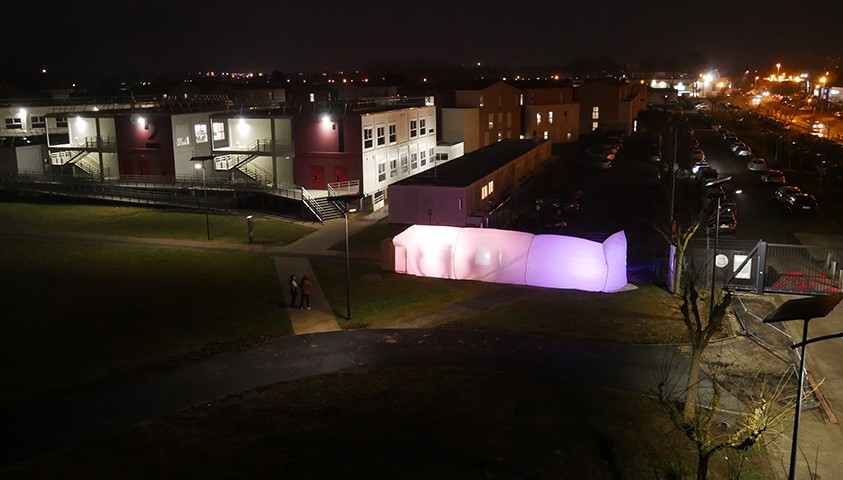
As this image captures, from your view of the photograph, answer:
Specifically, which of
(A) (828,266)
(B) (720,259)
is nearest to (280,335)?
(B) (720,259)

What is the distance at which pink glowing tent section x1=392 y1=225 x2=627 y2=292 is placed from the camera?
78.5 ft

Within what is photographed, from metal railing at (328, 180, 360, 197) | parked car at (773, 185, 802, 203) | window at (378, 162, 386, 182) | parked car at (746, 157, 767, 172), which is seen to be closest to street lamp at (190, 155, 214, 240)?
metal railing at (328, 180, 360, 197)

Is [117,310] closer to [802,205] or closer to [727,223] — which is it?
[727,223]

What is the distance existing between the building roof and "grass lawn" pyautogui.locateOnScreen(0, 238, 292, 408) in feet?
35.9

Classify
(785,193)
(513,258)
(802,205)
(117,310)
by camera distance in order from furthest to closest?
(785,193), (802,205), (513,258), (117,310)

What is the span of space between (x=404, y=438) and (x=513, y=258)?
478 inches

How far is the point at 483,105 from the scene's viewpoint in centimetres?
5900

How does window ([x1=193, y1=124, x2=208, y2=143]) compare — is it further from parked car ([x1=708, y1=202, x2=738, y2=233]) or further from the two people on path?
parked car ([x1=708, y1=202, x2=738, y2=233])

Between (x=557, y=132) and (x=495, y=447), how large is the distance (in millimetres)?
61262

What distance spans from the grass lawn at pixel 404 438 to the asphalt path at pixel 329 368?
2.08 feet

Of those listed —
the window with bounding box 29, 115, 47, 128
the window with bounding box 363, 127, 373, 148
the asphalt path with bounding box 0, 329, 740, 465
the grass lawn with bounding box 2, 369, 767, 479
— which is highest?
the window with bounding box 29, 115, 47, 128

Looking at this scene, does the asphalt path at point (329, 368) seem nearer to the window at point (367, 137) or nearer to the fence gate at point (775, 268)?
the fence gate at point (775, 268)

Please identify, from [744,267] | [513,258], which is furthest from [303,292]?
[744,267]

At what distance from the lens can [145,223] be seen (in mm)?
36594
